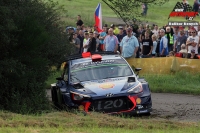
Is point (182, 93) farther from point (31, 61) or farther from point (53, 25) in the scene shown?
point (31, 61)

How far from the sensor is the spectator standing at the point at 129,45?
22391 millimetres

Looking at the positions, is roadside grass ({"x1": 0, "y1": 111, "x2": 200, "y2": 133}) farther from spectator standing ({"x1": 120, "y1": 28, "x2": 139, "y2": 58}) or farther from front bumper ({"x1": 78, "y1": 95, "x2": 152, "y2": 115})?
spectator standing ({"x1": 120, "y1": 28, "x2": 139, "y2": 58})

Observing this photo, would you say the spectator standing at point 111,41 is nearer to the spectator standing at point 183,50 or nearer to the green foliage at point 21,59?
the spectator standing at point 183,50

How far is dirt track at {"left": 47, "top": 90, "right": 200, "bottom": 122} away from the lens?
46.2ft

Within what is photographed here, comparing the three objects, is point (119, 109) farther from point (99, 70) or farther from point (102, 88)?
point (99, 70)

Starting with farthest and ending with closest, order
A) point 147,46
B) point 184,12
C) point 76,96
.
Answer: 1. point 184,12
2. point 147,46
3. point 76,96

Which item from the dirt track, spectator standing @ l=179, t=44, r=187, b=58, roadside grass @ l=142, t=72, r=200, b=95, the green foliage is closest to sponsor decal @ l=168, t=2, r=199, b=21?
spectator standing @ l=179, t=44, r=187, b=58

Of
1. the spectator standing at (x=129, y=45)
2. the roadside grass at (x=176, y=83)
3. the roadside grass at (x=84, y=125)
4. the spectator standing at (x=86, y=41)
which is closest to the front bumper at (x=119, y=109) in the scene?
the roadside grass at (x=84, y=125)

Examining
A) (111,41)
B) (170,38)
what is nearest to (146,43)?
(111,41)

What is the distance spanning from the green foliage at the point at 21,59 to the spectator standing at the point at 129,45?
7616 mm

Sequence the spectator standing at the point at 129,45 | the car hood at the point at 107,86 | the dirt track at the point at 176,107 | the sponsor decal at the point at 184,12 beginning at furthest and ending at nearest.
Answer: the sponsor decal at the point at 184,12 → the spectator standing at the point at 129,45 → the dirt track at the point at 176,107 → the car hood at the point at 107,86

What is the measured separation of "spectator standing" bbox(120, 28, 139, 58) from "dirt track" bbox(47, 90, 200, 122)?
3.70 meters

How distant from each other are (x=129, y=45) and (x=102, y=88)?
907 centimetres

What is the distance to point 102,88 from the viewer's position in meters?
13.6
